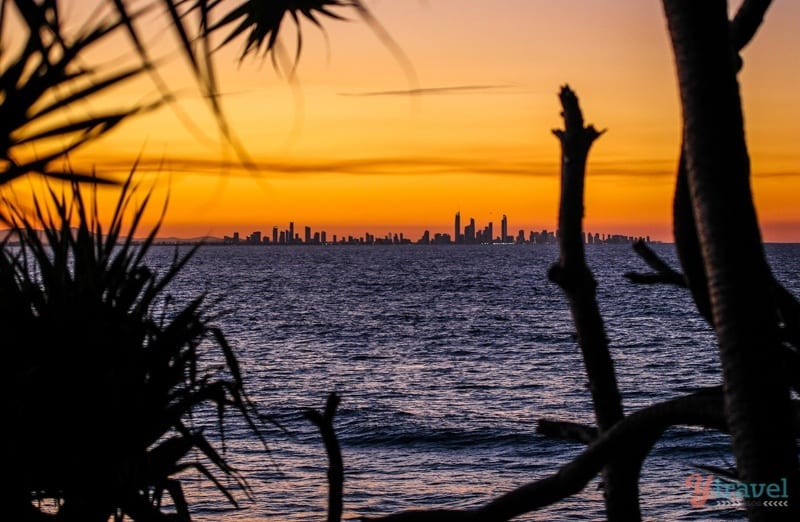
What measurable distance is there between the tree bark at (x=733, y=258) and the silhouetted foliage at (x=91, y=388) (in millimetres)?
2003

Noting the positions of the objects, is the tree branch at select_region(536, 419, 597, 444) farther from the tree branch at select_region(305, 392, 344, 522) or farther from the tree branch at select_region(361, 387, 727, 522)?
the tree branch at select_region(305, 392, 344, 522)

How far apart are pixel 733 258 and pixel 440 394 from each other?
101 feet

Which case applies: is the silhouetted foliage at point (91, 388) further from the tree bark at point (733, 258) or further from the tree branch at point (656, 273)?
the tree bark at point (733, 258)

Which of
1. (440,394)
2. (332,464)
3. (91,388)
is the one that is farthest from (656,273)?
(440,394)

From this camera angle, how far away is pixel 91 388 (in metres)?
3.46

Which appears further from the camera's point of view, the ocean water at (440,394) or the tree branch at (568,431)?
the ocean water at (440,394)

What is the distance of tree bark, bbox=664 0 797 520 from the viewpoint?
4.90ft

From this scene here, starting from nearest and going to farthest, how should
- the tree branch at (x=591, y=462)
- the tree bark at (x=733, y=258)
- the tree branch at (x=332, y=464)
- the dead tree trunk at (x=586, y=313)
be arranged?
1. the tree bark at (x=733, y=258)
2. the tree branch at (x=591, y=462)
3. the dead tree trunk at (x=586, y=313)
4. the tree branch at (x=332, y=464)

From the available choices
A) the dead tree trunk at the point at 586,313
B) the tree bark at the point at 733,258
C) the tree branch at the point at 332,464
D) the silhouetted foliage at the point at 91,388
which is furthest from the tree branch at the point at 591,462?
the silhouetted foliage at the point at 91,388

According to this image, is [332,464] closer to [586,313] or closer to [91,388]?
[91,388]

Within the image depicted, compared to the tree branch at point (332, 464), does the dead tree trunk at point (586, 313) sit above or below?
above

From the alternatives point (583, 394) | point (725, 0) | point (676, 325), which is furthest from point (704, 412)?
point (676, 325)

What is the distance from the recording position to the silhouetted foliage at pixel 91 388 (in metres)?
3.37

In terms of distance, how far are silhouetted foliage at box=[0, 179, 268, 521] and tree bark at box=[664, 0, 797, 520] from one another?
Result: 2.00m
